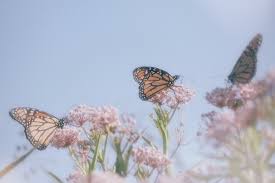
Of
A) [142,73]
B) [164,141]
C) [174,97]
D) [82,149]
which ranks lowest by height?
[82,149]

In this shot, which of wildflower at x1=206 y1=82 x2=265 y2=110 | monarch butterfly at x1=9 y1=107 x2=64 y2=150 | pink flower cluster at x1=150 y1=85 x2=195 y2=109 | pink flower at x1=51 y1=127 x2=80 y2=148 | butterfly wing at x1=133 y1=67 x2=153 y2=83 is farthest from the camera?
butterfly wing at x1=133 y1=67 x2=153 y2=83

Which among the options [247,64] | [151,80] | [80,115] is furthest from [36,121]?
[247,64]

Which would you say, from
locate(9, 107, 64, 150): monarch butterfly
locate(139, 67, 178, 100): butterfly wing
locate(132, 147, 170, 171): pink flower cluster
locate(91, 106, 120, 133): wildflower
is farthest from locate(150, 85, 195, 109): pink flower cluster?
locate(9, 107, 64, 150): monarch butterfly

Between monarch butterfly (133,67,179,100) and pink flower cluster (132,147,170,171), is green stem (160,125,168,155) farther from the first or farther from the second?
monarch butterfly (133,67,179,100)

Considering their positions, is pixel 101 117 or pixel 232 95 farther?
pixel 101 117

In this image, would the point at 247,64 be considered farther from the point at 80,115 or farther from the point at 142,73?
the point at 142,73

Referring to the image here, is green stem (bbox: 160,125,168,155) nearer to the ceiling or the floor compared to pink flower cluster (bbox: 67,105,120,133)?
nearer to the floor

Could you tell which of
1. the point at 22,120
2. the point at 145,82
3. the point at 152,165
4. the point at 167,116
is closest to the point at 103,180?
the point at 152,165
